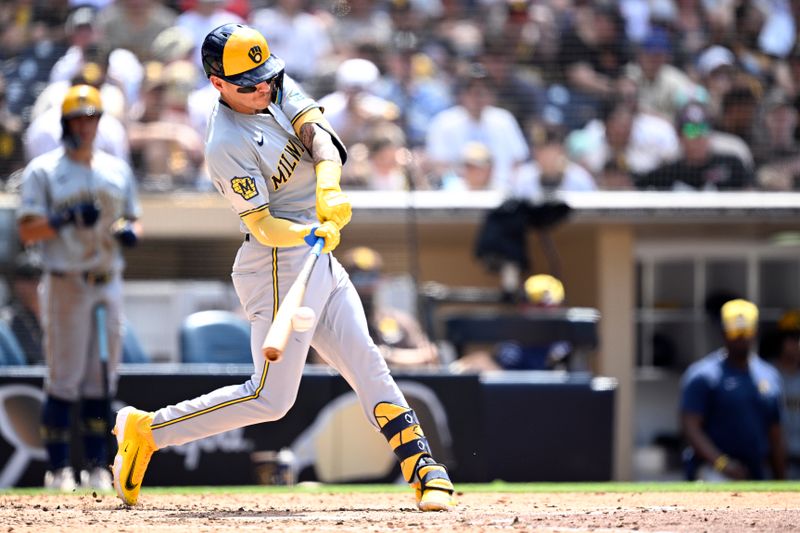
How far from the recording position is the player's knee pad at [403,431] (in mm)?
5367

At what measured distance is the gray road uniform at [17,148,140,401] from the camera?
779 cm

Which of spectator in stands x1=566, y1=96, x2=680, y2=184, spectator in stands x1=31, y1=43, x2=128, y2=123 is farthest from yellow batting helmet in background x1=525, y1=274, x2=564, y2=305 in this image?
spectator in stands x1=31, y1=43, x2=128, y2=123

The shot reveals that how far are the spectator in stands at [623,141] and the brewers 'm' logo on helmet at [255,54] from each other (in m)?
6.75

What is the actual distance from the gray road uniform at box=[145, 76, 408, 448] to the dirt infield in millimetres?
414

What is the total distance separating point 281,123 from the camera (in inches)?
211

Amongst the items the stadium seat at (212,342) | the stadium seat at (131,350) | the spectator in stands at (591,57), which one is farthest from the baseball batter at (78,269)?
the spectator in stands at (591,57)

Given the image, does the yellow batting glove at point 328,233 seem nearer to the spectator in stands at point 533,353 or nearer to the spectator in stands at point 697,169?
the spectator in stands at point 533,353

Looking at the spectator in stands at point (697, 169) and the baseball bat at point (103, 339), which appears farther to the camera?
the spectator in stands at point (697, 169)

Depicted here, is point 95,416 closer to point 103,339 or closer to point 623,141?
point 103,339

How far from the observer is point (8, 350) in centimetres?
877

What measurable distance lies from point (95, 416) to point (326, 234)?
10.7 ft

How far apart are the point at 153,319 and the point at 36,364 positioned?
1.36 meters

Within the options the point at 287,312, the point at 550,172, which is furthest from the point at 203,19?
the point at 287,312

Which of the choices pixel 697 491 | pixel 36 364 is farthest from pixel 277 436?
pixel 697 491
